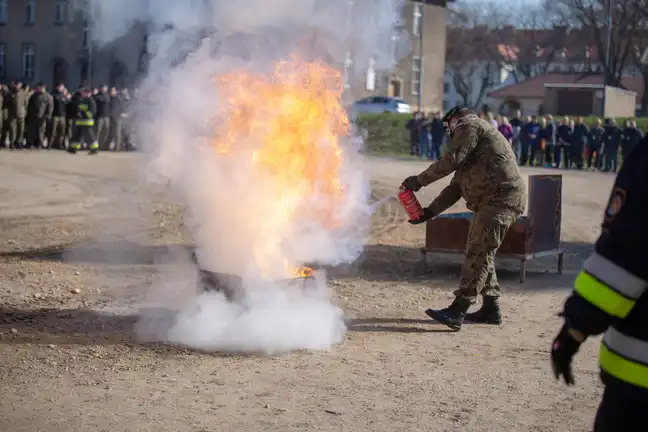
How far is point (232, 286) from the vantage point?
7.09 meters

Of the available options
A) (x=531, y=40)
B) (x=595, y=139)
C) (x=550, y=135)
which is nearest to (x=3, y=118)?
(x=550, y=135)

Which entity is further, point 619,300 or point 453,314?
point 453,314

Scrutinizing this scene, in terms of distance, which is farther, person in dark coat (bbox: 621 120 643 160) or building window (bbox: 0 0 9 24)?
person in dark coat (bbox: 621 120 643 160)

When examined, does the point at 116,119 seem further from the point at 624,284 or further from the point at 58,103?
the point at 624,284

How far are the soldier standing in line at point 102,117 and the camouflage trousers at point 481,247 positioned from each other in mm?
19823

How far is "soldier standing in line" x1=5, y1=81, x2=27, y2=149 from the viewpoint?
25453 mm

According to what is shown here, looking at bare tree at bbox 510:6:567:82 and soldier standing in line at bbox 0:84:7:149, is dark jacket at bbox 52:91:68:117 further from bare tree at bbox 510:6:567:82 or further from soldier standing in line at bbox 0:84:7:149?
bare tree at bbox 510:6:567:82

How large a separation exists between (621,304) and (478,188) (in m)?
4.94

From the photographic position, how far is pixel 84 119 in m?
24.9

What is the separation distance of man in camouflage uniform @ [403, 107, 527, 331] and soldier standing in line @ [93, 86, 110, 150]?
769 inches

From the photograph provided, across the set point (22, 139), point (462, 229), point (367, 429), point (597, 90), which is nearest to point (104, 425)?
point (367, 429)

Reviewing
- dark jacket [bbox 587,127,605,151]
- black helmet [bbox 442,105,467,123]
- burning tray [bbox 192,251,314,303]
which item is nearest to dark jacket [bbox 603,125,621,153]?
dark jacket [bbox 587,127,605,151]

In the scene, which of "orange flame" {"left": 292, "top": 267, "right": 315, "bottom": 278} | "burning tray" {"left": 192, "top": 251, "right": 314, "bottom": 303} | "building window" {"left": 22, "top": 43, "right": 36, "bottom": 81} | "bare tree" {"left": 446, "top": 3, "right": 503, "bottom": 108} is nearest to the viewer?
"burning tray" {"left": 192, "top": 251, "right": 314, "bottom": 303}

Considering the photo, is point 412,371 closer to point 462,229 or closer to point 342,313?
point 342,313
